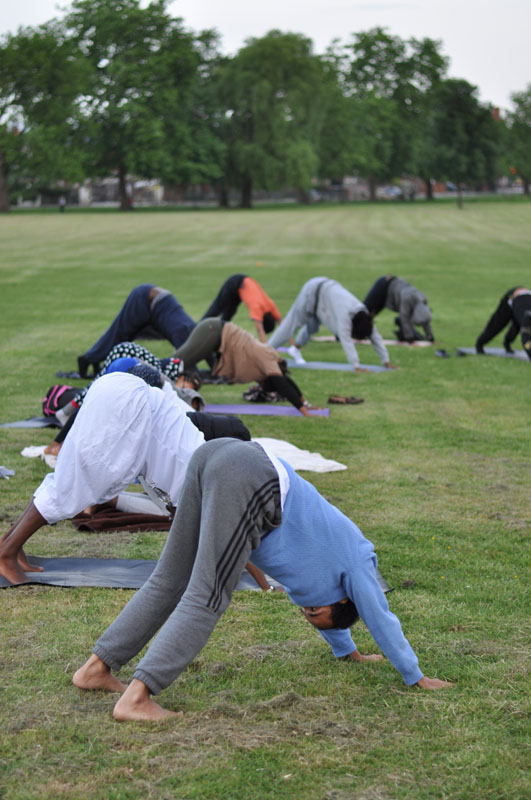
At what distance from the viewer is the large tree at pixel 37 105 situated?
6644 cm

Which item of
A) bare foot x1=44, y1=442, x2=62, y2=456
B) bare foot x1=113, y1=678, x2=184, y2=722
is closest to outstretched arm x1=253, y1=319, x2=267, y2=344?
bare foot x1=44, y1=442, x2=62, y2=456

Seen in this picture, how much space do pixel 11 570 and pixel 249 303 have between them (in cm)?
751

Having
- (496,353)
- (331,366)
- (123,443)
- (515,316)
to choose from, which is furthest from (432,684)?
(496,353)

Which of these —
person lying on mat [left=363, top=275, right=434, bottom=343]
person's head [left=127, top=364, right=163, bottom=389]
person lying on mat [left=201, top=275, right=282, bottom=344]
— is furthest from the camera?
person lying on mat [left=363, top=275, right=434, bottom=343]

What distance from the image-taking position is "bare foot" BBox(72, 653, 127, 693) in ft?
14.1

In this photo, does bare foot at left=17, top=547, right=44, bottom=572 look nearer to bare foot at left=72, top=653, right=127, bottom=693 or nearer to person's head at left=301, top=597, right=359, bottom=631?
bare foot at left=72, top=653, right=127, bottom=693

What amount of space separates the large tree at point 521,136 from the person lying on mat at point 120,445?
302ft

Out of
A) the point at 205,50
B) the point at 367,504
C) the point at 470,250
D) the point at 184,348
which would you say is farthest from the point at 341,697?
the point at 205,50

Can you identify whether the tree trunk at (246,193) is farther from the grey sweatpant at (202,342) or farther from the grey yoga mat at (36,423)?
the grey yoga mat at (36,423)

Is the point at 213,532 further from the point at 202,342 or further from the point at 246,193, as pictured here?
the point at 246,193

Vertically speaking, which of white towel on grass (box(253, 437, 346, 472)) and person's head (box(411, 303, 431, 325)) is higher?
person's head (box(411, 303, 431, 325))

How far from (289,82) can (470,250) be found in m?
40.4

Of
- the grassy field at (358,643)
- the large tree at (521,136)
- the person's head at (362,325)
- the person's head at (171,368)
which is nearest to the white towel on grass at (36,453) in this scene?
the grassy field at (358,643)

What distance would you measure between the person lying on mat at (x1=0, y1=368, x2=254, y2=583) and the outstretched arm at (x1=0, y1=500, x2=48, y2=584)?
22cm
